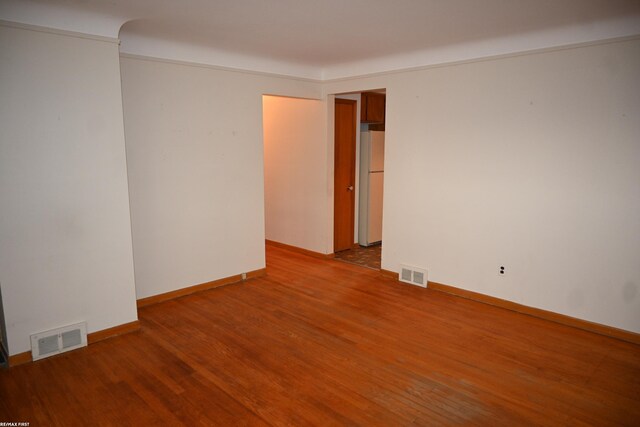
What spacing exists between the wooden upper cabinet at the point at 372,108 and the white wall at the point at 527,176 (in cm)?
137

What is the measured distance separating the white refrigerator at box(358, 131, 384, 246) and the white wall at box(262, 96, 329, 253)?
3.15 feet

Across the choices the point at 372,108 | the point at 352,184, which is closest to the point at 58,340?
the point at 352,184

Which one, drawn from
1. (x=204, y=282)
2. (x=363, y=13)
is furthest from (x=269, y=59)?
(x=204, y=282)

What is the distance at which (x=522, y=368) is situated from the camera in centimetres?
312

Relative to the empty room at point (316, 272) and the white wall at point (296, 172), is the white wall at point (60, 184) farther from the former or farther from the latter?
the white wall at point (296, 172)

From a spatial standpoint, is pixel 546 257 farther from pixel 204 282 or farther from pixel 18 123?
pixel 18 123

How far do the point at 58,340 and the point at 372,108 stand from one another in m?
5.25

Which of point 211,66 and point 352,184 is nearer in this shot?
point 211,66

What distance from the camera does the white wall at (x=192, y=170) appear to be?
162 inches

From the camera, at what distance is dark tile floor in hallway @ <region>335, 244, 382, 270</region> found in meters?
5.83

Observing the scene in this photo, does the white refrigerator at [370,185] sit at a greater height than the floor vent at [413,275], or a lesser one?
greater

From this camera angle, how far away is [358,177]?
21.7 feet

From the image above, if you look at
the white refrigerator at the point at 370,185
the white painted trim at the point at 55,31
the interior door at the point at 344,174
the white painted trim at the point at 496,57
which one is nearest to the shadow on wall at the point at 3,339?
A: the white painted trim at the point at 55,31

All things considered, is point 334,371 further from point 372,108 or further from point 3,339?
point 372,108
